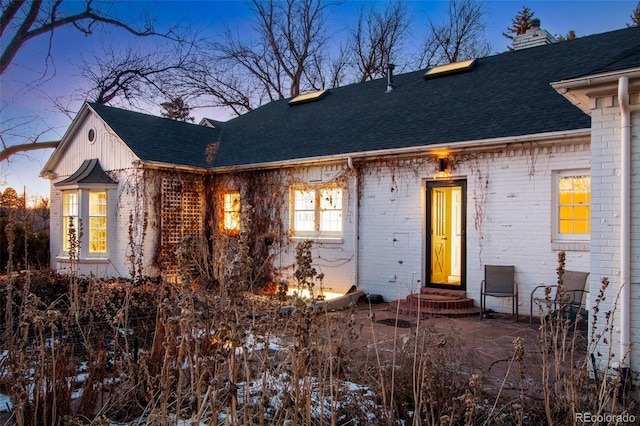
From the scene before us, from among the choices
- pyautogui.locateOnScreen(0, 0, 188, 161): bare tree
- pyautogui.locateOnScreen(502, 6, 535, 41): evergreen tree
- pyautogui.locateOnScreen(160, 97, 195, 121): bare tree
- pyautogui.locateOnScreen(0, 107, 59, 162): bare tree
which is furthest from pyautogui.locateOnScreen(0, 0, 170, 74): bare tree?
pyautogui.locateOnScreen(502, 6, 535, 41): evergreen tree

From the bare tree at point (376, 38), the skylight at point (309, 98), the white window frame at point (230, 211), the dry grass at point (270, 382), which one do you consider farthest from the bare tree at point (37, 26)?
the bare tree at point (376, 38)

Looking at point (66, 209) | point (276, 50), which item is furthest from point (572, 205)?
point (276, 50)

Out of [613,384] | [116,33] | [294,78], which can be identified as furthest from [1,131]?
[294,78]

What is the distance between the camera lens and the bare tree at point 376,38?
1018 inches

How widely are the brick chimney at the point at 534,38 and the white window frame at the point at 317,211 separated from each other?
21.4 ft

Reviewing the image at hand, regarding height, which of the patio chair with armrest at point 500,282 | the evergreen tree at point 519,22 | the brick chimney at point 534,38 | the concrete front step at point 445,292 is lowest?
the concrete front step at point 445,292

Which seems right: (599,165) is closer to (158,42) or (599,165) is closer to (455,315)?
(455,315)

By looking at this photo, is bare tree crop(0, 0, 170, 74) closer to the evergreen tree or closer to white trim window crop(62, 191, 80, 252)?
white trim window crop(62, 191, 80, 252)

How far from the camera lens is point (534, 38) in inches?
502

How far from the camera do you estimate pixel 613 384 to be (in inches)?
113

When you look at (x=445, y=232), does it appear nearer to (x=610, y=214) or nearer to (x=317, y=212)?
(x=317, y=212)

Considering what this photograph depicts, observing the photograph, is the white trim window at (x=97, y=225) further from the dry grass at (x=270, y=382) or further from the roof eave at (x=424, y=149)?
the dry grass at (x=270, y=382)

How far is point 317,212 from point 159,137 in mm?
5570

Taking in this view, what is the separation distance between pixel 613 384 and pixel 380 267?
774 centimetres
